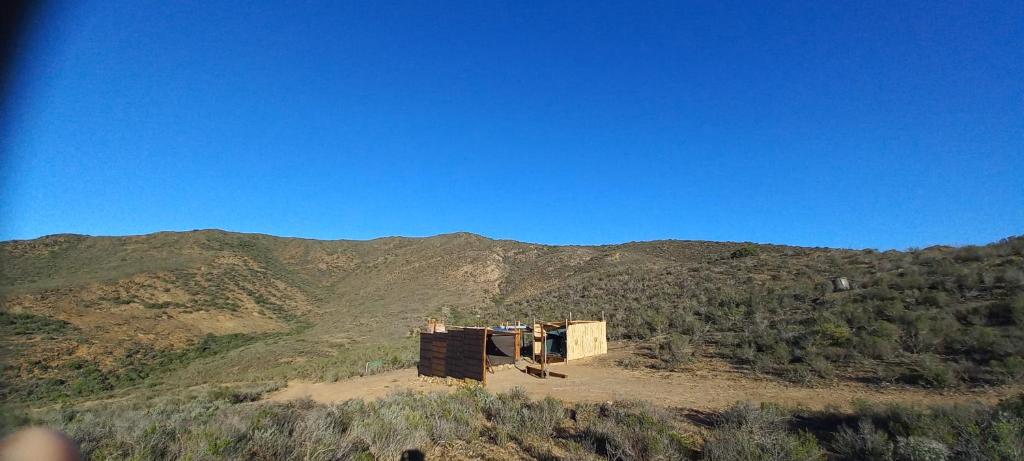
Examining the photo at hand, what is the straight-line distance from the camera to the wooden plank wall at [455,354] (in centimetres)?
1642

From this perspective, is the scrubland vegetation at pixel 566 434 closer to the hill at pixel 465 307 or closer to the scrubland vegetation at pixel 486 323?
the scrubland vegetation at pixel 486 323

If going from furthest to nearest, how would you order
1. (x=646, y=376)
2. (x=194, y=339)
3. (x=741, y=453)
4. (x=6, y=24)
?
(x=194, y=339) < (x=646, y=376) < (x=741, y=453) < (x=6, y=24)

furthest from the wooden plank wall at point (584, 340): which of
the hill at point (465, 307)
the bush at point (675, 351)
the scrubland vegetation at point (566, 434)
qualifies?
the scrubland vegetation at point (566, 434)

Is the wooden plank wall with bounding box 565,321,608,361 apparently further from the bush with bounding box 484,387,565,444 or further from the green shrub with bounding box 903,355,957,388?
the green shrub with bounding box 903,355,957,388

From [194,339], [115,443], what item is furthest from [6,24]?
[194,339]

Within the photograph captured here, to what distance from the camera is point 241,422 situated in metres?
6.58

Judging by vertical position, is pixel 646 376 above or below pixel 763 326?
below

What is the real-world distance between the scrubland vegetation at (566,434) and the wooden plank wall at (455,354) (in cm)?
654

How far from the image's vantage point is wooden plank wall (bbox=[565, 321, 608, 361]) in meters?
20.1

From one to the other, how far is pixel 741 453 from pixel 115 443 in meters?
7.96

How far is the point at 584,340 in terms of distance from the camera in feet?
67.9

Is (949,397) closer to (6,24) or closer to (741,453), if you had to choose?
(741,453)

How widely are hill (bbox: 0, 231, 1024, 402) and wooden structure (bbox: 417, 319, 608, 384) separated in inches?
133

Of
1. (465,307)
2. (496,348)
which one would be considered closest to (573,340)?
(496,348)
